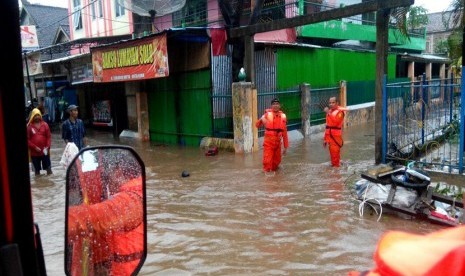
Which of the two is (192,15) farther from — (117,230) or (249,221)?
(117,230)

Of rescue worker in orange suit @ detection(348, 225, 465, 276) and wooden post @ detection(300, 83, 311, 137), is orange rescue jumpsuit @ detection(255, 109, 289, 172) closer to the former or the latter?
wooden post @ detection(300, 83, 311, 137)

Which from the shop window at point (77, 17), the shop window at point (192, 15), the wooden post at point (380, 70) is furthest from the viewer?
the shop window at point (77, 17)

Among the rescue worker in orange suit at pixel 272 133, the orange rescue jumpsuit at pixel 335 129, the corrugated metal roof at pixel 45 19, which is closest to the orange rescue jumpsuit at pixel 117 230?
the rescue worker in orange suit at pixel 272 133

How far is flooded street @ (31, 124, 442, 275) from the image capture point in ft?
16.0

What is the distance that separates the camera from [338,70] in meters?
18.0

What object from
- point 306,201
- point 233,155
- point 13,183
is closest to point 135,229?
point 13,183

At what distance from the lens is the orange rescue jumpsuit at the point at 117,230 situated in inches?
72.1

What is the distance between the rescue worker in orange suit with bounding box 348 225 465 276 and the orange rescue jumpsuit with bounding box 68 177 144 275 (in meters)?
0.92

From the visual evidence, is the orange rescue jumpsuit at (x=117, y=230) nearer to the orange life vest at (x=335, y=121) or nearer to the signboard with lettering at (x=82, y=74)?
the orange life vest at (x=335, y=121)

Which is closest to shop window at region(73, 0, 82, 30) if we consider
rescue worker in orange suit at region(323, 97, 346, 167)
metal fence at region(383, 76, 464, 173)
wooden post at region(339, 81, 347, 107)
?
wooden post at region(339, 81, 347, 107)

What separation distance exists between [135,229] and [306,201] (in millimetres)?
5645

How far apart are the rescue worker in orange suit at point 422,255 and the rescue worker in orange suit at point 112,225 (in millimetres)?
930

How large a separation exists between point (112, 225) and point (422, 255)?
46.4 inches

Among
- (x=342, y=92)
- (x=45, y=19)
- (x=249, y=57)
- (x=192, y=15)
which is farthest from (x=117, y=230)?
(x=45, y=19)
